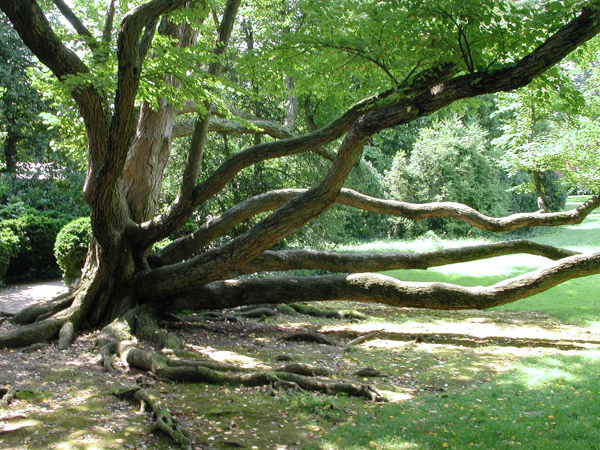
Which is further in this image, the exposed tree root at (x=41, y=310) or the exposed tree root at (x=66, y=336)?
the exposed tree root at (x=41, y=310)

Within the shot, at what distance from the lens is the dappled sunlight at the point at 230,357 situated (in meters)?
7.33

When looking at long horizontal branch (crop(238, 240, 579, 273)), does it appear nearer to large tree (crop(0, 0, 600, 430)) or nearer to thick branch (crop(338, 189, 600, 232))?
large tree (crop(0, 0, 600, 430))

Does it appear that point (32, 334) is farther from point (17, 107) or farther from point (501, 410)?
point (17, 107)

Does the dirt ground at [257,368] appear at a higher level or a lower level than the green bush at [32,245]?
lower

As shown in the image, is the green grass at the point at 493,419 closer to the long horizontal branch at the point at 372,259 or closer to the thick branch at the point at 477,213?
the long horizontal branch at the point at 372,259

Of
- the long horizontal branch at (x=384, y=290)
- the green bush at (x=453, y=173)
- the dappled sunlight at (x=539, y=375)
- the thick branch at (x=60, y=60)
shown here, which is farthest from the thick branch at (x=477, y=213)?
the green bush at (x=453, y=173)

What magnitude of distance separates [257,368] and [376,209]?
4451 millimetres

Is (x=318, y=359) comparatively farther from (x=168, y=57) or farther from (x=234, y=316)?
(x=168, y=57)

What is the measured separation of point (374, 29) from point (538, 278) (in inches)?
189

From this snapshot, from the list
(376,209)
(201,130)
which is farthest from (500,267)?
(201,130)

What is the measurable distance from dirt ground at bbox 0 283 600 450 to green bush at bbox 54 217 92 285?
1.42m

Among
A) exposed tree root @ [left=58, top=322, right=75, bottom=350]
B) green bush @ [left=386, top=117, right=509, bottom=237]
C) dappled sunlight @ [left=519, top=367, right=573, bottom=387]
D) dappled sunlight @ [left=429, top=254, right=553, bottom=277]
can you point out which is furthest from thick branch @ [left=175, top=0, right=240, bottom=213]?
green bush @ [left=386, top=117, right=509, bottom=237]

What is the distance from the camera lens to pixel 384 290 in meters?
8.73

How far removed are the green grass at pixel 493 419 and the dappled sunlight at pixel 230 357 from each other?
7.41ft
